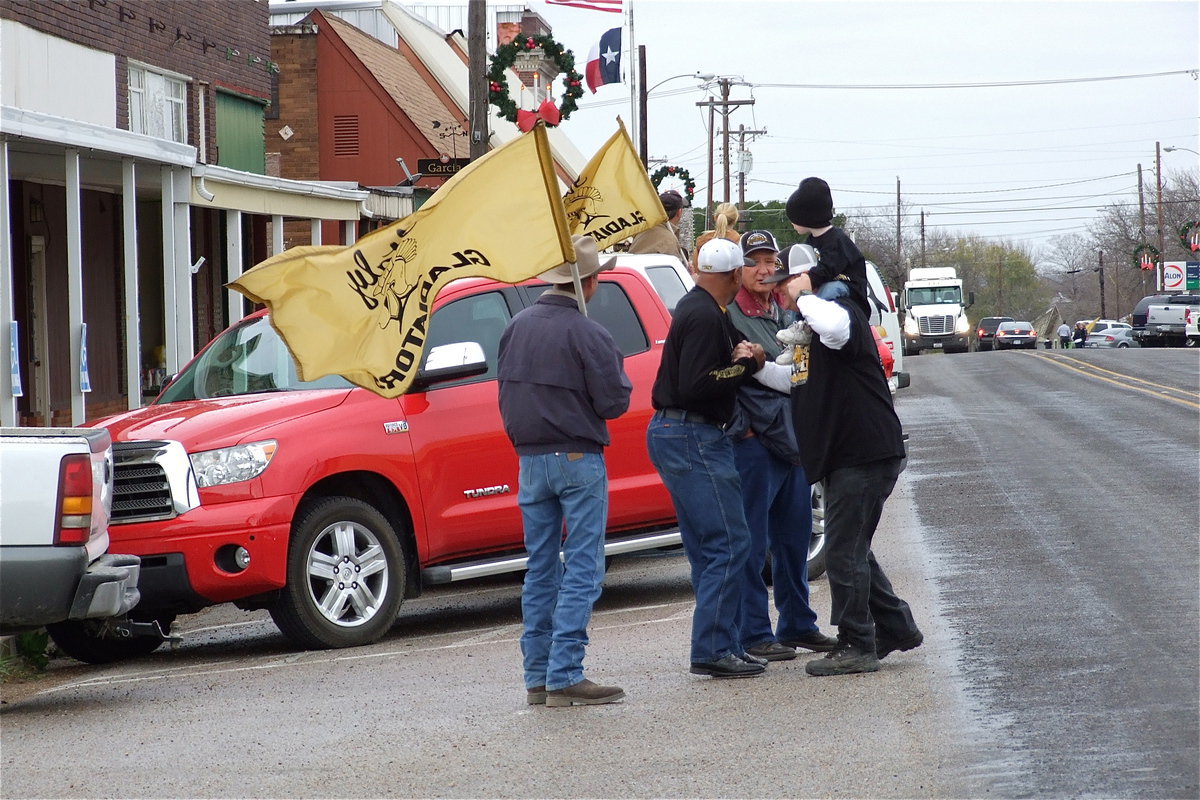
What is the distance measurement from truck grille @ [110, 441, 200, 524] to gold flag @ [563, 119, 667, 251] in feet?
10.6

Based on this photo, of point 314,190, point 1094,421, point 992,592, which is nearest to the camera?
point 992,592

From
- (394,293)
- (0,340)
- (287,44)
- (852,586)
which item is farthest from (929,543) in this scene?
(287,44)

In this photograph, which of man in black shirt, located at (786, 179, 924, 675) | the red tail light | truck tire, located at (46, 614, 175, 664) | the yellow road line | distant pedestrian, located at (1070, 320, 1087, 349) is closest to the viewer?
the red tail light

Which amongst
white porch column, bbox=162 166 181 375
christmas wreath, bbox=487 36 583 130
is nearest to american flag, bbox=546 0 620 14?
christmas wreath, bbox=487 36 583 130

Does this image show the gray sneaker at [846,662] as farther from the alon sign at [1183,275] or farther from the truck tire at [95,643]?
the alon sign at [1183,275]

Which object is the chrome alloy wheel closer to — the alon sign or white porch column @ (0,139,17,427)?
white porch column @ (0,139,17,427)

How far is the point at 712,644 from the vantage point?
22.5ft

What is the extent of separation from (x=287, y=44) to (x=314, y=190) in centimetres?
1774

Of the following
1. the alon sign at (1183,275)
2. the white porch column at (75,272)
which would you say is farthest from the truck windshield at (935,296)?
the white porch column at (75,272)

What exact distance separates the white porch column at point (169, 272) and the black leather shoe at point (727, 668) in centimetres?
955

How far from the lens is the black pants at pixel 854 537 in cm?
671

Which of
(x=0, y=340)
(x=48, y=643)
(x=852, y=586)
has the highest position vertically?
(x=0, y=340)

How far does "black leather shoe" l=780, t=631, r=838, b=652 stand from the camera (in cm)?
730

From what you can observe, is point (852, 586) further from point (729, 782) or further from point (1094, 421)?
point (1094, 421)
